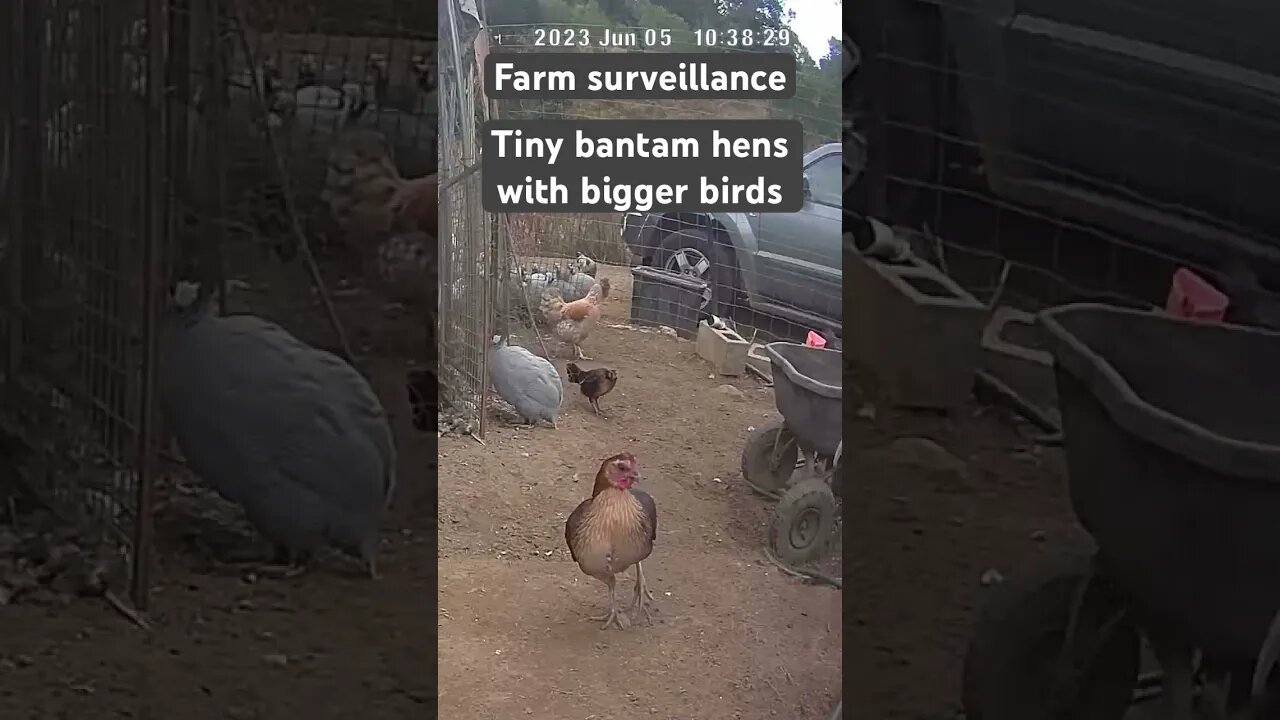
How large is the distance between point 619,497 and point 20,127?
1.37 metres

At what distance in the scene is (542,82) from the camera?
2.36m

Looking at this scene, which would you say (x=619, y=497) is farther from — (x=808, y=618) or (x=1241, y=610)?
(x=1241, y=610)

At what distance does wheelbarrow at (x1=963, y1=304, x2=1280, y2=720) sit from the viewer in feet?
7.86

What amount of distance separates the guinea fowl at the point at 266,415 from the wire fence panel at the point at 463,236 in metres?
0.17

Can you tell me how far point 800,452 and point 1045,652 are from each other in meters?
0.66

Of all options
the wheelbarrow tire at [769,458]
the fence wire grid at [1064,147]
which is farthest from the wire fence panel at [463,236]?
the fence wire grid at [1064,147]

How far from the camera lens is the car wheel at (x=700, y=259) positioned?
2387 millimetres

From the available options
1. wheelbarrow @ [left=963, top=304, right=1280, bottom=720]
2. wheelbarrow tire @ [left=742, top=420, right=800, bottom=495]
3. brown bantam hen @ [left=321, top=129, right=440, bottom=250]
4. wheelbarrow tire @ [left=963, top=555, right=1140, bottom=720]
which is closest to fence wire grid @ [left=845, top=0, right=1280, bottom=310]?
wheelbarrow @ [left=963, top=304, right=1280, bottom=720]

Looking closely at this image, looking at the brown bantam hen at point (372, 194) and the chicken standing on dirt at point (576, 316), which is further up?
the brown bantam hen at point (372, 194)

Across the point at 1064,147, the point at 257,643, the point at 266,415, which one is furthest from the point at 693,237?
the point at 257,643

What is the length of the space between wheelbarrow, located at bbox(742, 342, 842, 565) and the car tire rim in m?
0.20

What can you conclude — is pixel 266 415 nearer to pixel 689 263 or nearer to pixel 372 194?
pixel 372 194

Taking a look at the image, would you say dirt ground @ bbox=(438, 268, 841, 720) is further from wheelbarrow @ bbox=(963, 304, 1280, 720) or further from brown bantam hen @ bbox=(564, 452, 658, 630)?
wheelbarrow @ bbox=(963, 304, 1280, 720)

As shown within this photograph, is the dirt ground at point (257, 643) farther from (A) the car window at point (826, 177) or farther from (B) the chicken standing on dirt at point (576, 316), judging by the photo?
(A) the car window at point (826, 177)
